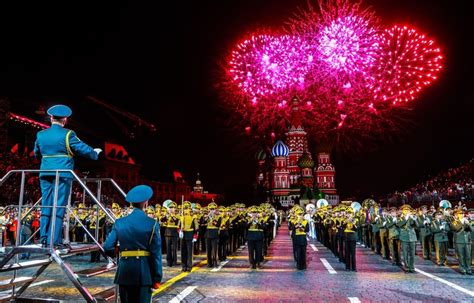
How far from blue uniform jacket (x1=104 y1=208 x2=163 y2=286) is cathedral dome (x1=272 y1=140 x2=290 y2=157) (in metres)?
130

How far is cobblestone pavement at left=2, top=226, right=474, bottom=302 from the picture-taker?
991cm

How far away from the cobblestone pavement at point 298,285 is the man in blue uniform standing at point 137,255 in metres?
4.20

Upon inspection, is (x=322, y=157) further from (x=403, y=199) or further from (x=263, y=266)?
(x=263, y=266)

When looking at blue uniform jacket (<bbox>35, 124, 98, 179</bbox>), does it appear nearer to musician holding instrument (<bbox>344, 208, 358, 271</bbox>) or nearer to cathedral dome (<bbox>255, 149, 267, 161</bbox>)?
musician holding instrument (<bbox>344, 208, 358, 271</bbox>)

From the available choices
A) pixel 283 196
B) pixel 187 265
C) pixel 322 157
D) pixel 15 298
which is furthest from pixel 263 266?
pixel 322 157

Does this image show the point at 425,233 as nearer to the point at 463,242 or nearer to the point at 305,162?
the point at 463,242

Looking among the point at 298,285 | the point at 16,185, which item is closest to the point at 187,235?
the point at 298,285

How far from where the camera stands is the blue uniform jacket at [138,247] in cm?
549

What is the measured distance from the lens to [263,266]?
54.0ft

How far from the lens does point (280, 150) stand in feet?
445

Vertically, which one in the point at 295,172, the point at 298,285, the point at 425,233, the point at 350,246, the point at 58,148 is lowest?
the point at 298,285

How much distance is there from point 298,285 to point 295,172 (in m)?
125

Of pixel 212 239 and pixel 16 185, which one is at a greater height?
pixel 16 185

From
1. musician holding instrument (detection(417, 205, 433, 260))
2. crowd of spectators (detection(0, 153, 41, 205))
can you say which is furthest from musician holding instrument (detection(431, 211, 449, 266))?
crowd of spectators (detection(0, 153, 41, 205))
